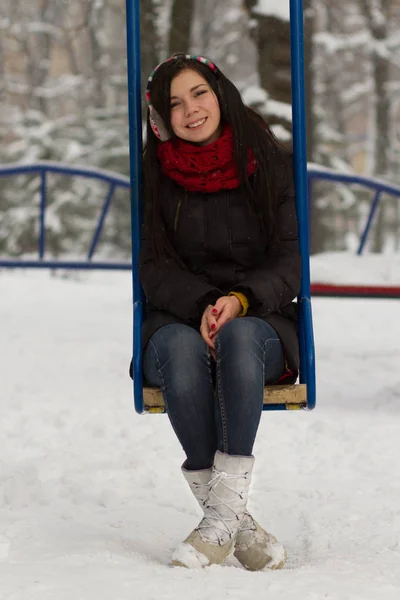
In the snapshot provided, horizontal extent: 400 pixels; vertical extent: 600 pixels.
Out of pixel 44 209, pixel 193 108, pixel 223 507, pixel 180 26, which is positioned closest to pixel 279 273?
pixel 193 108

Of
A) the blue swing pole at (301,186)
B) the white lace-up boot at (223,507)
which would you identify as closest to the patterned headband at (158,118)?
the blue swing pole at (301,186)

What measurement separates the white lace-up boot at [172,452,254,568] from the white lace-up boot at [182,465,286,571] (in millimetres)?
118

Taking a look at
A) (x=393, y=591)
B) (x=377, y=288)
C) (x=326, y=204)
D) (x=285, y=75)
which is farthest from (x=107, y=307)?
(x=326, y=204)

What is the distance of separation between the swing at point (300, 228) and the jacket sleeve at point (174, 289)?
0.04 metres

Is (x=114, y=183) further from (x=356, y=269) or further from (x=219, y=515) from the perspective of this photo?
(x=219, y=515)

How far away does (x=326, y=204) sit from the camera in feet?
62.4

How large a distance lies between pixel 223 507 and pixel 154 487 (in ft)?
3.97

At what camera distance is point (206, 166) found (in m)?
2.89

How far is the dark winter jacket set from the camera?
9.32ft

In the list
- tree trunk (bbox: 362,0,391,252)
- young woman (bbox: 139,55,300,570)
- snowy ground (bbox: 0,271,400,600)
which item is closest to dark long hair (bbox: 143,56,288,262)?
young woman (bbox: 139,55,300,570)

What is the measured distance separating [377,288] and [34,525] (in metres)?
3.14

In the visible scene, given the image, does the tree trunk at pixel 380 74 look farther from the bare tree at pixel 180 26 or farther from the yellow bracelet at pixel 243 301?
the yellow bracelet at pixel 243 301

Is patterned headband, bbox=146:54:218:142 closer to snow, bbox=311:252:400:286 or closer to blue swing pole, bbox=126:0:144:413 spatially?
blue swing pole, bbox=126:0:144:413

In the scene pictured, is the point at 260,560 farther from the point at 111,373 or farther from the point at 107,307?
the point at 107,307
